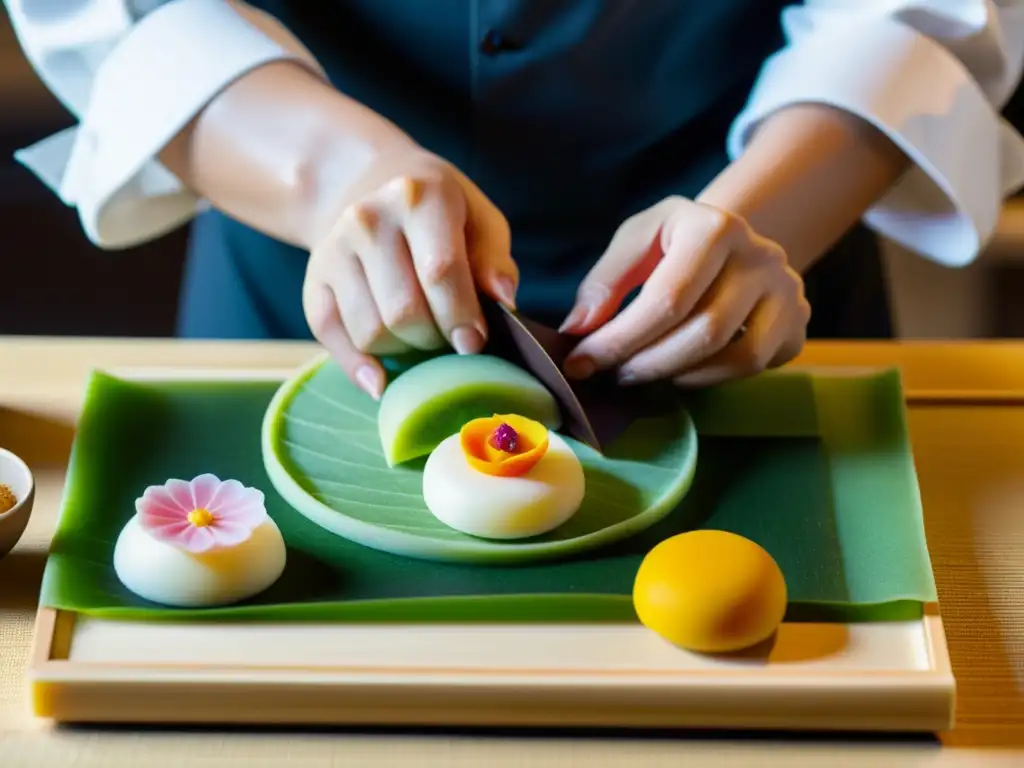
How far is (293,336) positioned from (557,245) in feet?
0.93

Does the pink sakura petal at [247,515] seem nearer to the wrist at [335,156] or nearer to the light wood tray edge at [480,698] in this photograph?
the light wood tray edge at [480,698]

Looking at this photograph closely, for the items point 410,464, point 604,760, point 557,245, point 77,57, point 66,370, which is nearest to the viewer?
point 604,760

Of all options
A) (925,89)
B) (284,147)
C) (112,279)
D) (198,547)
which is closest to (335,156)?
(284,147)

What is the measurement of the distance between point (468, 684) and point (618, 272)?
0.34m

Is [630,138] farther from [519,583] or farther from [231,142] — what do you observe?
[519,583]

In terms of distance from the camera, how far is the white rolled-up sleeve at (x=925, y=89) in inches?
39.2

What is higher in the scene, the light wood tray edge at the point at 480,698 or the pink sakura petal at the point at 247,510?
the pink sakura petal at the point at 247,510

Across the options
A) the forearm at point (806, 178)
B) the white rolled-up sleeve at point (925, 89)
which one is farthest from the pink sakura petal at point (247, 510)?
the white rolled-up sleeve at point (925, 89)

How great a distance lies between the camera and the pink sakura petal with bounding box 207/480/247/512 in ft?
2.43

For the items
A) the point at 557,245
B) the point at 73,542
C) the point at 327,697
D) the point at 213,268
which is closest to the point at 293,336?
the point at 213,268

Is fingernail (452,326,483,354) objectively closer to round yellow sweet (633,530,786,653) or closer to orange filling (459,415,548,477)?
orange filling (459,415,548,477)

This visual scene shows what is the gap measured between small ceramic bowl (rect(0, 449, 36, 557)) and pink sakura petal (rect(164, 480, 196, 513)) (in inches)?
3.3

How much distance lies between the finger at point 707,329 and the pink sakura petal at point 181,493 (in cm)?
31

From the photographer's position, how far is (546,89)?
1.09m
